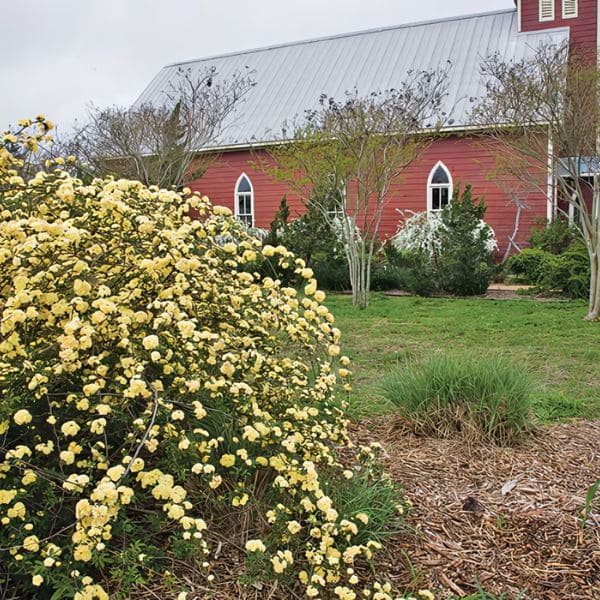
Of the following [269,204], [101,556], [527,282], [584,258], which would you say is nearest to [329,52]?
[269,204]

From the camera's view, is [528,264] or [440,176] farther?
[440,176]

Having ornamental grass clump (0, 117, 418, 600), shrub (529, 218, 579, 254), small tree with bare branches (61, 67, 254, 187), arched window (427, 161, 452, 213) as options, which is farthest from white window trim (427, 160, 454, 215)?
ornamental grass clump (0, 117, 418, 600)

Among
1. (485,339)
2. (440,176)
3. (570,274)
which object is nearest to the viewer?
(485,339)

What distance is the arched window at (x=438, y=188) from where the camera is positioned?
18078 millimetres

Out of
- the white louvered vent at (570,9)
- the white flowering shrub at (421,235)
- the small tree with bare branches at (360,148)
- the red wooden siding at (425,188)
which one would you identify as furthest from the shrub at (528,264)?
the white louvered vent at (570,9)

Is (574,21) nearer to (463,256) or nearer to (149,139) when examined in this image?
(463,256)

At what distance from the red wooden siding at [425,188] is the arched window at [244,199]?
0.15 meters

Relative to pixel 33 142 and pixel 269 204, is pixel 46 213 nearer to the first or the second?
pixel 33 142

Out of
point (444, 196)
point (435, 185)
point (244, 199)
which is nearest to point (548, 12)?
point (435, 185)

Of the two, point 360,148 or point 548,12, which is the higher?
point 548,12

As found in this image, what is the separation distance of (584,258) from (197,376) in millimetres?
10570

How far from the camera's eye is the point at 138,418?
2.30m

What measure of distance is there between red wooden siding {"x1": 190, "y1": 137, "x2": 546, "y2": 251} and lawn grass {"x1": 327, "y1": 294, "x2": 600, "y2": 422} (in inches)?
248

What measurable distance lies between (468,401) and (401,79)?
57.6 feet
